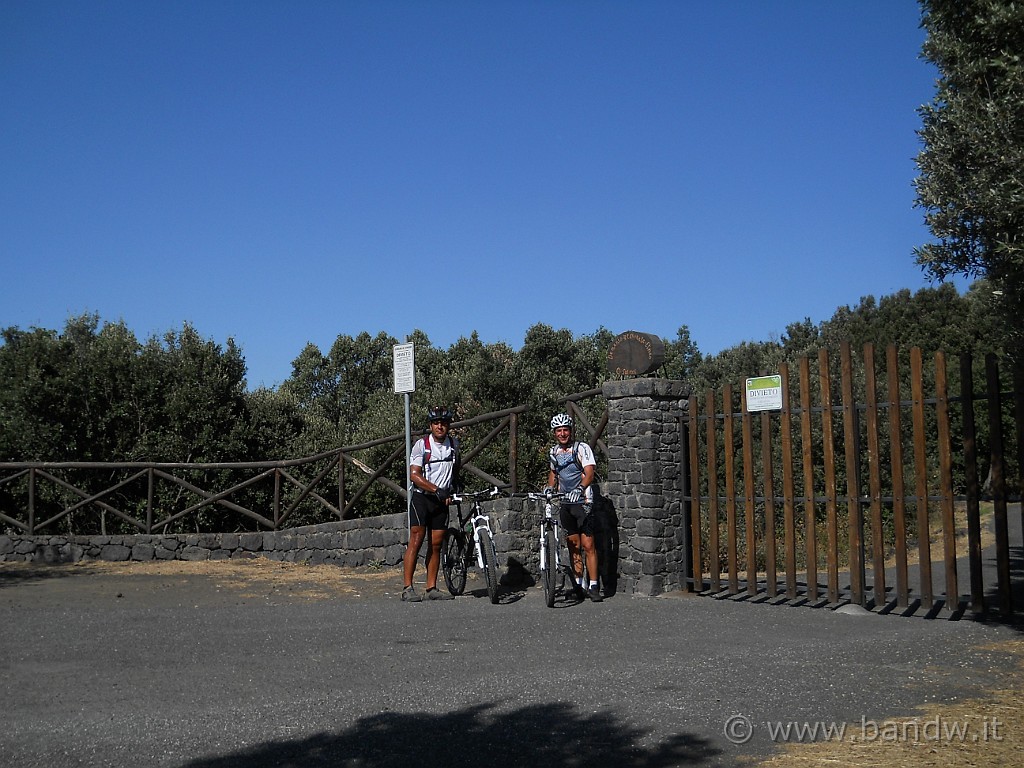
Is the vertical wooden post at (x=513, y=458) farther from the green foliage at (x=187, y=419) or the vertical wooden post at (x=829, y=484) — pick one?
the vertical wooden post at (x=829, y=484)

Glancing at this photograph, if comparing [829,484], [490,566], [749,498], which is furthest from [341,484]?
[829,484]

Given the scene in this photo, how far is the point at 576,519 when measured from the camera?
33.6 ft

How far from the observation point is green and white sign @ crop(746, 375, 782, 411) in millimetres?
9625

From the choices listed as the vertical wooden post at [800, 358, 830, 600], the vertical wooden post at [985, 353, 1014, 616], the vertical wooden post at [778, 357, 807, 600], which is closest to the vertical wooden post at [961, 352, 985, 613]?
the vertical wooden post at [985, 353, 1014, 616]

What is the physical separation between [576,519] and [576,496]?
0.81 feet

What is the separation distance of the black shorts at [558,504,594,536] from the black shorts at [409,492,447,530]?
1.19 meters

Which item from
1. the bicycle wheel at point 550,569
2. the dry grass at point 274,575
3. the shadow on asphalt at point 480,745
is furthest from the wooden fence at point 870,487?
A: the shadow on asphalt at point 480,745

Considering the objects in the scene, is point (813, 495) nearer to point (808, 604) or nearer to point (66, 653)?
point (808, 604)

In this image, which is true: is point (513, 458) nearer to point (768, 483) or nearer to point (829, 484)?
point (768, 483)

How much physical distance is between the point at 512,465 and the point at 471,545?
158cm

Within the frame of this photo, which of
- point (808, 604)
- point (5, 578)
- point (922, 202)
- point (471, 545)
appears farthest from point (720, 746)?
point (5, 578)

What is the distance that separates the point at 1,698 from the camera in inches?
225

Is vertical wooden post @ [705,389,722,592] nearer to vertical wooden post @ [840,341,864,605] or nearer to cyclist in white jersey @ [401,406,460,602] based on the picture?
vertical wooden post @ [840,341,864,605]

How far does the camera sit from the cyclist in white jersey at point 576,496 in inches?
398
